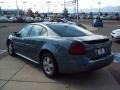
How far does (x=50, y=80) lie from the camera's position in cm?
605

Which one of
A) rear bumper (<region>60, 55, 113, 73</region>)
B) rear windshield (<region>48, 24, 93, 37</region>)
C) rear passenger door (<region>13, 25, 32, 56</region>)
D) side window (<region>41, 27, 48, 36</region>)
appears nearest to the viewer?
rear bumper (<region>60, 55, 113, 73</region>)

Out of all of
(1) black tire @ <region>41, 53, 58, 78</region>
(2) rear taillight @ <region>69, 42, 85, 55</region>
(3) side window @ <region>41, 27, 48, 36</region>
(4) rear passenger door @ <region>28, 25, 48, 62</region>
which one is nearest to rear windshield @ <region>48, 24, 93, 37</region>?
(3) side window @ <region>41, 27, 48, 36</region>

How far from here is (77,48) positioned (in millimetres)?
5512

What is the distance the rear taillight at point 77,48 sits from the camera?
5509 mm

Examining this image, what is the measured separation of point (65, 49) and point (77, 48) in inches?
12.2

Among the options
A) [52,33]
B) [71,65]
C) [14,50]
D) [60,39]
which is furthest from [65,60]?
[14,50]

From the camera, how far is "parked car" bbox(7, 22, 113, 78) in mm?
5539

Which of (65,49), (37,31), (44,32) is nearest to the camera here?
(65,49)

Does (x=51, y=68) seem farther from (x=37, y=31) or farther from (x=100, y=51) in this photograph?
(x=37, y=31)

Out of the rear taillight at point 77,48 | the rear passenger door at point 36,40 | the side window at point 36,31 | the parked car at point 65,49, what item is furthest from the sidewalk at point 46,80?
the side window at point 36,31

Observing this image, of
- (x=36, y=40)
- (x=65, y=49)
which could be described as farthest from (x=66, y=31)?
(x=65, y=49)

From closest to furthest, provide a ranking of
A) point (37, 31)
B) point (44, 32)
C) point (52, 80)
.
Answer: point (52, 80)
point (44, 32)
point (37, 31)

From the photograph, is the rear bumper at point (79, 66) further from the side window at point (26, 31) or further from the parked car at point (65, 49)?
the side window at point (26, 31)

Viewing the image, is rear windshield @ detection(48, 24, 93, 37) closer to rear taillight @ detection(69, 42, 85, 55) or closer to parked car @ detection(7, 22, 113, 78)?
parked car @ detection(7, 22, 113, 78)
